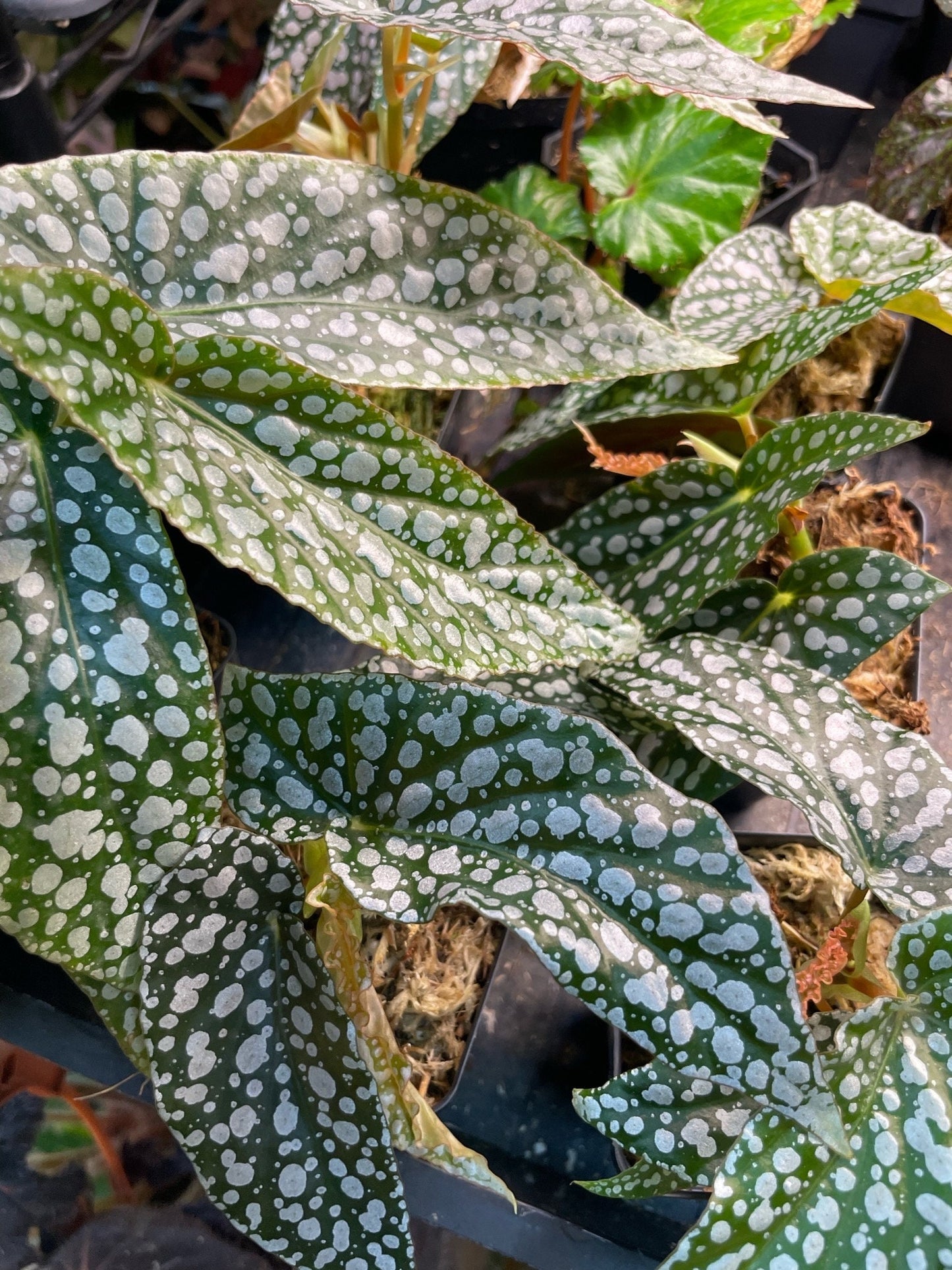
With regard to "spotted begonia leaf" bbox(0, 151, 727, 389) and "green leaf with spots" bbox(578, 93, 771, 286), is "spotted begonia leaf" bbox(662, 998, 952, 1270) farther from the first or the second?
"green leaf with spots" bbox(578, 93, 771, 286)

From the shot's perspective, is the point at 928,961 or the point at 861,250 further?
the point at 861,250

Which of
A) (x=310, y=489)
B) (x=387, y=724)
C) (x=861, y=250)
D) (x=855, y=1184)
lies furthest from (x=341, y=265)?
(x=855, y=1184)

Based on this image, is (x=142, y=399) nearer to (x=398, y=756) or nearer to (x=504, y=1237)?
(x=398, y=756)

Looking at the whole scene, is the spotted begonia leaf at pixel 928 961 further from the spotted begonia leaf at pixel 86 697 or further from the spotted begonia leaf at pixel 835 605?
the spotted begonia leaf at pixel 86 697

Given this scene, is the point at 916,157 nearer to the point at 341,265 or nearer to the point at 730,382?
the point at 730,382

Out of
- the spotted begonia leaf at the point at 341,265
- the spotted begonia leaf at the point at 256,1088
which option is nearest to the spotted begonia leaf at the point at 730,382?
the spotted begonia leaf at the point at 341,265

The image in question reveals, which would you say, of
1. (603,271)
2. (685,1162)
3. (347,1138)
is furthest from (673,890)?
(603,271)

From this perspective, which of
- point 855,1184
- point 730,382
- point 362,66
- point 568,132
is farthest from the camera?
point 568,132
